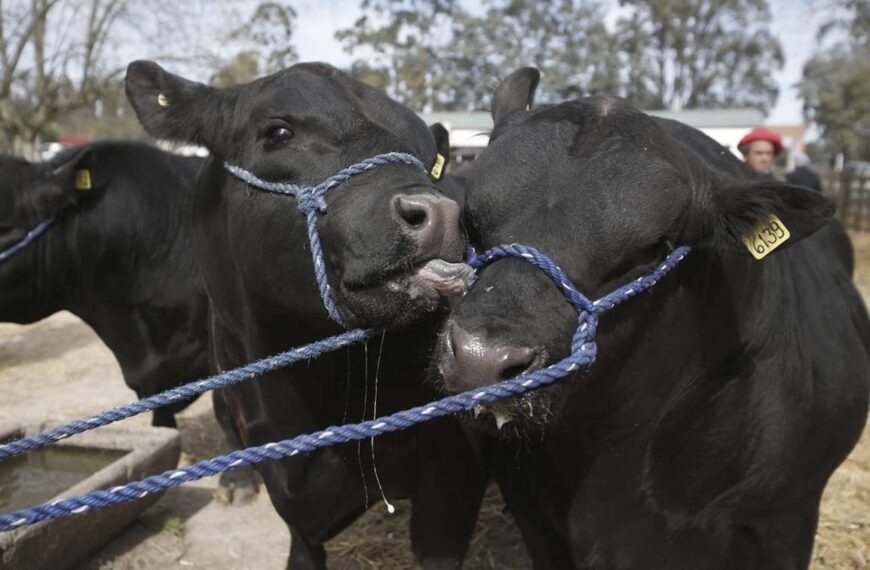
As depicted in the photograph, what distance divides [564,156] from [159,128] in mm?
1518

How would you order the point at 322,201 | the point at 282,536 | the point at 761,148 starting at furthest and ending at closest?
the point at 761,148 → the point at 282,536 → the point at 322,201

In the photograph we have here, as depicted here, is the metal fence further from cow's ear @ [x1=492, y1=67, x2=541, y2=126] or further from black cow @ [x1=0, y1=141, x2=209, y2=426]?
cow's ear @ [x1=492, y1=67, x2=541, y2=126]

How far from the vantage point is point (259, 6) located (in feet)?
82.1

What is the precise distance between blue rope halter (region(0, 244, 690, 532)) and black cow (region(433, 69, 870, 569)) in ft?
0.13

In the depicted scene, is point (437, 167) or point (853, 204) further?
point (853, 204)

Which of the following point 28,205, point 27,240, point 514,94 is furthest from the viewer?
point 28,205

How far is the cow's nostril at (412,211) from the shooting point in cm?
190

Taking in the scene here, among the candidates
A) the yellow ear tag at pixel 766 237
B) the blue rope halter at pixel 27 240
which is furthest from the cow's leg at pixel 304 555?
the blue rope halter at pixel 27 240

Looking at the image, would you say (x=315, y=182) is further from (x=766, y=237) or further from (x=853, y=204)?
(x=853, y=204)

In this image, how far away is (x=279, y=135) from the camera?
2.31 metres

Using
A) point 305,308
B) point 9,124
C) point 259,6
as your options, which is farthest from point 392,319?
point 259,6

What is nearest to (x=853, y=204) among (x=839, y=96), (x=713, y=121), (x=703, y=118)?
(x=713, y=121)

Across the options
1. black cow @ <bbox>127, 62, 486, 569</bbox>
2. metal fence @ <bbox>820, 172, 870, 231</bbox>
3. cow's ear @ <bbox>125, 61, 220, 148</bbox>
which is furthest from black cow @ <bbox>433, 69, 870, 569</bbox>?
metal fence @ <bbox>820, 172, 870, 231</bbox>

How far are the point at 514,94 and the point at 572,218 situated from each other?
1084 mm
